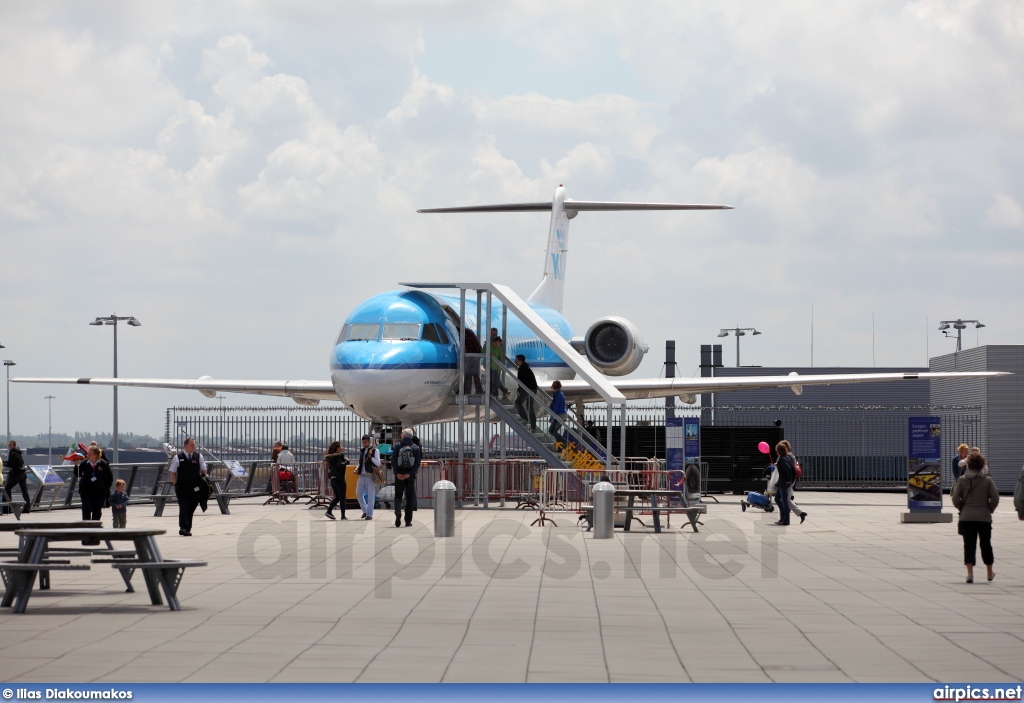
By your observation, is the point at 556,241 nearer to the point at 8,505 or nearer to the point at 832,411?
the point at 832,411

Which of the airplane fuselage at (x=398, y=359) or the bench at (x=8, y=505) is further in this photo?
the airplane fuselage at (x=398, y=359)

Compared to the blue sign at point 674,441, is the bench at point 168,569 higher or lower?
lower

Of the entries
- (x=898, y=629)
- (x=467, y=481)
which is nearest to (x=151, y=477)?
(x=467, y=481)

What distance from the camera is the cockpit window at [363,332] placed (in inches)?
1166

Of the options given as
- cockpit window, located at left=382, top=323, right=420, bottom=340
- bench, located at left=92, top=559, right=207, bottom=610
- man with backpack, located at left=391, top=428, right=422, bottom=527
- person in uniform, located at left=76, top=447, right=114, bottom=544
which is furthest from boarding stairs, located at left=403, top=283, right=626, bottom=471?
bench, located at left=92, top=559, right=207, bottom=610

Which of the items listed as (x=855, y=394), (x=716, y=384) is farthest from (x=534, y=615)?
(x=855, y=394)

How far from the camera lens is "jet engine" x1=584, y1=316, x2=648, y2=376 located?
3703 cm

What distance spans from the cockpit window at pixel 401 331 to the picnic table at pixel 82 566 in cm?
1705

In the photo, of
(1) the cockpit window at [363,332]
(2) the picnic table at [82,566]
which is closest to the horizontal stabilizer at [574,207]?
(1) the cockpit window at [363,332]

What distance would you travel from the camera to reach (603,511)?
2041 cm

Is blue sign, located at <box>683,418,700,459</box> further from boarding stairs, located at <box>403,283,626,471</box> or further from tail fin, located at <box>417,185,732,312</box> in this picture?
tail fin, located at <box>417,185,732,312</box>

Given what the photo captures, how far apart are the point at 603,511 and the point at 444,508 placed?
2287 millimetres

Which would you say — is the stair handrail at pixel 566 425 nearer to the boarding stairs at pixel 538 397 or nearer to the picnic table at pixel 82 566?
the boarding stairs at pixel 538 397

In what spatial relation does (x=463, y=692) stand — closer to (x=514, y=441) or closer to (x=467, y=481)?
(x=467, y=481)
